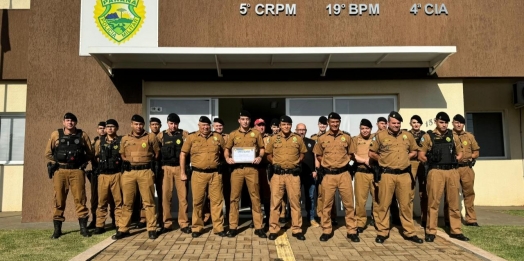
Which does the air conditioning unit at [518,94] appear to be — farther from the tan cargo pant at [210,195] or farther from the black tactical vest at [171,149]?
the black tactical vest at [171,149]

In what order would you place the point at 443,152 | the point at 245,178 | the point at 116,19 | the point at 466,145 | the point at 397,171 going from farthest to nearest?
the point at 116,19 → the point at 466,145 → the point at 245,178 → the point at 443,152 → the point at 397,171

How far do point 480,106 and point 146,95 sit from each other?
8487 mm

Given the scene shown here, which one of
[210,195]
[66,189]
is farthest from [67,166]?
[210,195]

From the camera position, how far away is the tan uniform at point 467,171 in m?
6.97

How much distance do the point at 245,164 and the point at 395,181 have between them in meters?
2.40

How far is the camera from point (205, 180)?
6133mm

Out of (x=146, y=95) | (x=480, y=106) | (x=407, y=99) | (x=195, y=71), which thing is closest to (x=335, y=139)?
(x=407, y=99)

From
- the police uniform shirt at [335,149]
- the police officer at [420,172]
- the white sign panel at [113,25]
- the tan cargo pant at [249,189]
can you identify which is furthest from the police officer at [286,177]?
the white sign panel at [113,25]

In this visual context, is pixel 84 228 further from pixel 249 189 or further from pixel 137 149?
pixel 249 189

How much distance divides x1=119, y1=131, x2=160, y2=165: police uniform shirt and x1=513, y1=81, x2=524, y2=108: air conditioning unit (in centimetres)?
909

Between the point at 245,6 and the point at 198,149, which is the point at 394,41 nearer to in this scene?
the point at 245,6

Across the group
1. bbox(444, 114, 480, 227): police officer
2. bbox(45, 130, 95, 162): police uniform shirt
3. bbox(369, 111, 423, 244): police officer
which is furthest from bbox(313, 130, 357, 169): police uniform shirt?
bbox(45, 130, 95, 162): police uniform shirt

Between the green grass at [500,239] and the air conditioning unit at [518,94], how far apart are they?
163 inches

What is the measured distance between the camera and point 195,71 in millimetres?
8008
